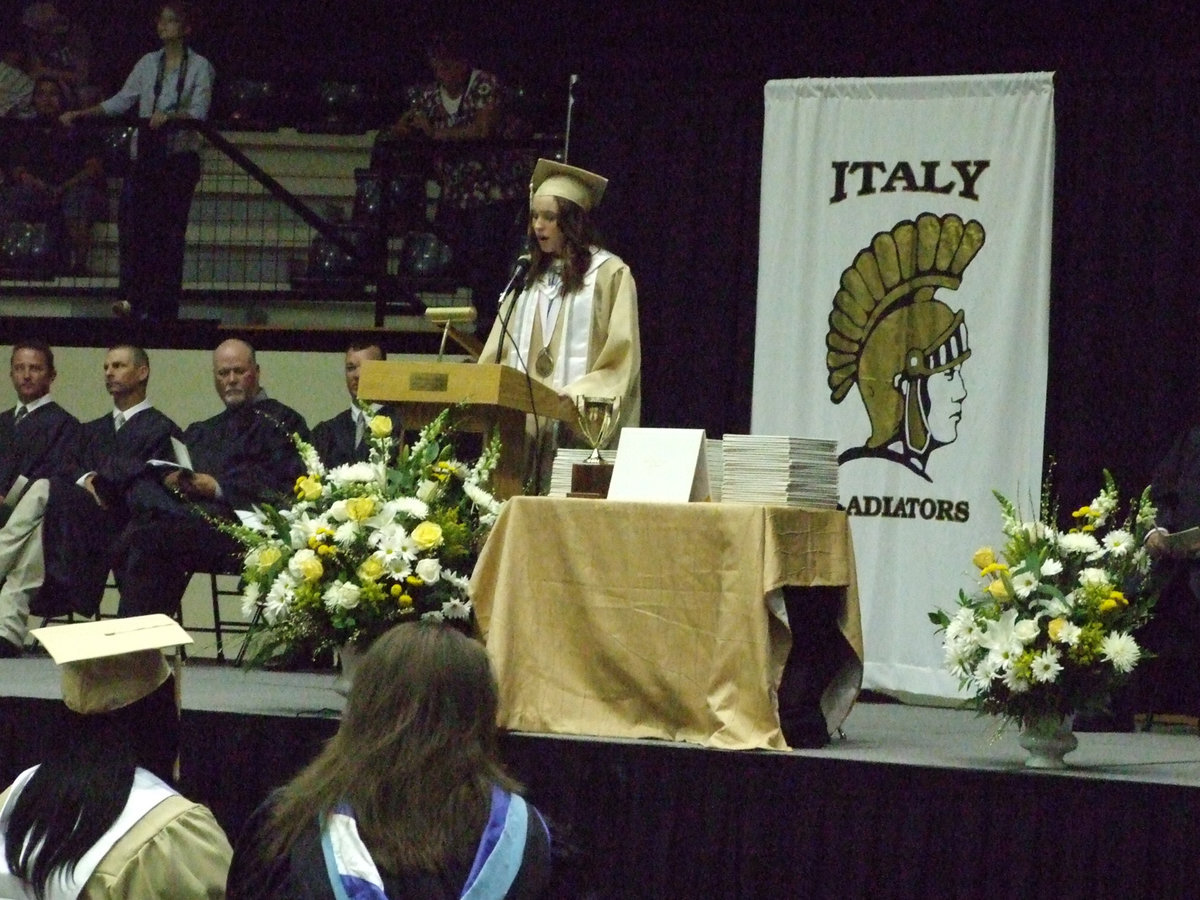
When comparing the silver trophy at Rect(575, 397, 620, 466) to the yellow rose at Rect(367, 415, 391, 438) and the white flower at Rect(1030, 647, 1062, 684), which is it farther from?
the white flower at Rect(1030, 647, 1062, 684)

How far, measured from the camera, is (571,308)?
5.72 m

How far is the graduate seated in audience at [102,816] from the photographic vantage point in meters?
2.38

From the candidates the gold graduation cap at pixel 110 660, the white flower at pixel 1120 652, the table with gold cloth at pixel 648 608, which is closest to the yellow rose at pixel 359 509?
the table with gold cloth at pixel 648 608

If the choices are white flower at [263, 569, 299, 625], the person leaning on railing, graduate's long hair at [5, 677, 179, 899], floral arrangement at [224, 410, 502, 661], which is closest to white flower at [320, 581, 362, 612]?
floral arrangement at [224, 410, 502, 661]

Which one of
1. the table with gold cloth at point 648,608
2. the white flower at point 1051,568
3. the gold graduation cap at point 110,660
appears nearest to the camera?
the gold graduation cap at point 110,660

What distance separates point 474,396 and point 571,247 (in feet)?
2.89

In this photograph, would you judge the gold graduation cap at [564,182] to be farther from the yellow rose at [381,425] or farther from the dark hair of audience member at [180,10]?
the dark hair of audience member at [180,10]

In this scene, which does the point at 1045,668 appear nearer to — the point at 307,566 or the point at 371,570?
the point at 371,570

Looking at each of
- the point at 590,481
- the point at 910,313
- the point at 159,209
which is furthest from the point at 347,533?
the point at 159,209

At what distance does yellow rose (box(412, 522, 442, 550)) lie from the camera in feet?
16.3

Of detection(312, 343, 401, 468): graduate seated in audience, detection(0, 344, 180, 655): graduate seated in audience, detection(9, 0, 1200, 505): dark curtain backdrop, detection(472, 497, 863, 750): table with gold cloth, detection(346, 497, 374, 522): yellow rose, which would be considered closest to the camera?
detection(472, 497, 863, 750): table with gold cloth

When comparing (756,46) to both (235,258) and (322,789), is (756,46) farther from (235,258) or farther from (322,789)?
(322,789)

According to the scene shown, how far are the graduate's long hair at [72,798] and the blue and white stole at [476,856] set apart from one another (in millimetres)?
413

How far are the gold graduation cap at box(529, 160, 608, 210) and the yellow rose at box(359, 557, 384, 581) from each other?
1.33 metres
